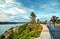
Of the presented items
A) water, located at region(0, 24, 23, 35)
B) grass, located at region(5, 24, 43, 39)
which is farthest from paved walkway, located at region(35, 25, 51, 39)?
water, located at region(0, 24, 23, 35)

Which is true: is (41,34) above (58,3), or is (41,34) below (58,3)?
below

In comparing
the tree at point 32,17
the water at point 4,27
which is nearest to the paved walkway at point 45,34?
the tree at point 32,17

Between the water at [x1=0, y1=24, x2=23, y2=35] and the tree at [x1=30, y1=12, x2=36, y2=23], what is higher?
the tree at [x1=30, y1=12, x2=36, y2=23]

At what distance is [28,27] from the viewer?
262 centimetres

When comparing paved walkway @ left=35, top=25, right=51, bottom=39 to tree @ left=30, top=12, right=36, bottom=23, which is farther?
tree @ left=30, top=12, right=36, bottom=23

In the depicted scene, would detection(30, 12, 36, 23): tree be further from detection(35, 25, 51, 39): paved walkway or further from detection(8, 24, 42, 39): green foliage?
detection(35, 25, 51, 39): paved walkway

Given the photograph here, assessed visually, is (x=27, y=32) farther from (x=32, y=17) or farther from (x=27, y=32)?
(x=32, y=17)

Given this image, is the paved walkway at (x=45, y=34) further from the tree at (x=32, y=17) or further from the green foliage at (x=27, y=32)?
the tree at (x=32, y=17)

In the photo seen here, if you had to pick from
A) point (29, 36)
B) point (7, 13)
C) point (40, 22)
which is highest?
point (7, 13)

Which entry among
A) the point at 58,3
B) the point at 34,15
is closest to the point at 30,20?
the point at 34,15

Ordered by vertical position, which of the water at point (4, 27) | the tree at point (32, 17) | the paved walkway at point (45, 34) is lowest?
the paved walkway at point (45, 34)

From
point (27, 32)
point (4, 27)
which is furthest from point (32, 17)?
point (4, 27)

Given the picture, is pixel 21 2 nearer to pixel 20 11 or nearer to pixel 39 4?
pixel 20 11

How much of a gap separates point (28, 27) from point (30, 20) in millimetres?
128
